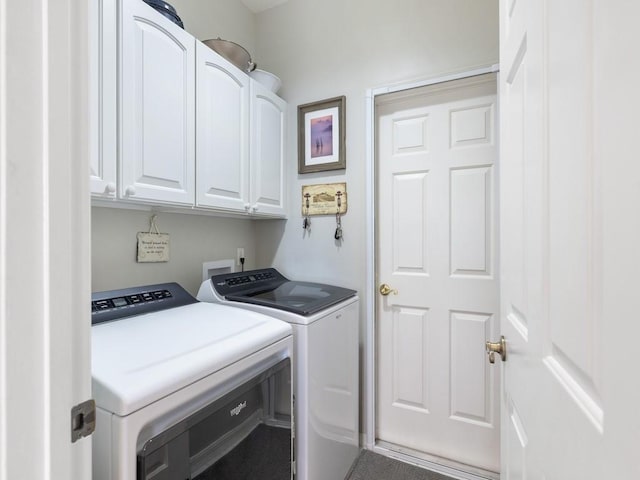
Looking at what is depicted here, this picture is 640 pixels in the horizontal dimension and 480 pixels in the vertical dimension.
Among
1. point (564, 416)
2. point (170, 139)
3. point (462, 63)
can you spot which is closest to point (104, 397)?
point (564, 416)

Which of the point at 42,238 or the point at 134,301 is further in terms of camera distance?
the point at 134,301

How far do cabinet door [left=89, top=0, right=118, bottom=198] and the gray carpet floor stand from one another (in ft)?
6.22

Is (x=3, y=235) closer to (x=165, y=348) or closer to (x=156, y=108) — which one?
(x=165, y=348)

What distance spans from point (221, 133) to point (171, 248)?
68cm

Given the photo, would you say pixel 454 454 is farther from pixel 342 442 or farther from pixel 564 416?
pixel 564 416

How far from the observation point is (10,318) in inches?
16.5

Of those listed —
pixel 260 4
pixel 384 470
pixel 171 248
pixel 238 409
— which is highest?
pixel 260 4

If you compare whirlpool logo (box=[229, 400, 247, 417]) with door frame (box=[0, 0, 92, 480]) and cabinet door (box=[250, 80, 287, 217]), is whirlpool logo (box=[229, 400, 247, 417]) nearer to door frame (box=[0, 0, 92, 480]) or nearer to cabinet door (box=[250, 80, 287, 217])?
door frame (box=[0, 0, 92, 480])

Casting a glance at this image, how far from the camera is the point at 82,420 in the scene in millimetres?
500

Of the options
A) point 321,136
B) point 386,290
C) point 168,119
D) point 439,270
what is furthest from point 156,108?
point 439,270

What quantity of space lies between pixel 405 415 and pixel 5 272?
211cm

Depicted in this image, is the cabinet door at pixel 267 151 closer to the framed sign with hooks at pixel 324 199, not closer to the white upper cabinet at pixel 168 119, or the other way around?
the white upper cabinet at pixel 168 119

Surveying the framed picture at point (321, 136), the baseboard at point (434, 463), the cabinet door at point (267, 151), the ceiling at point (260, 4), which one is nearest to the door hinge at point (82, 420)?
the cabinet door at point (267, 151)

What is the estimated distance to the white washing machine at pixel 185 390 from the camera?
677 millimetres
